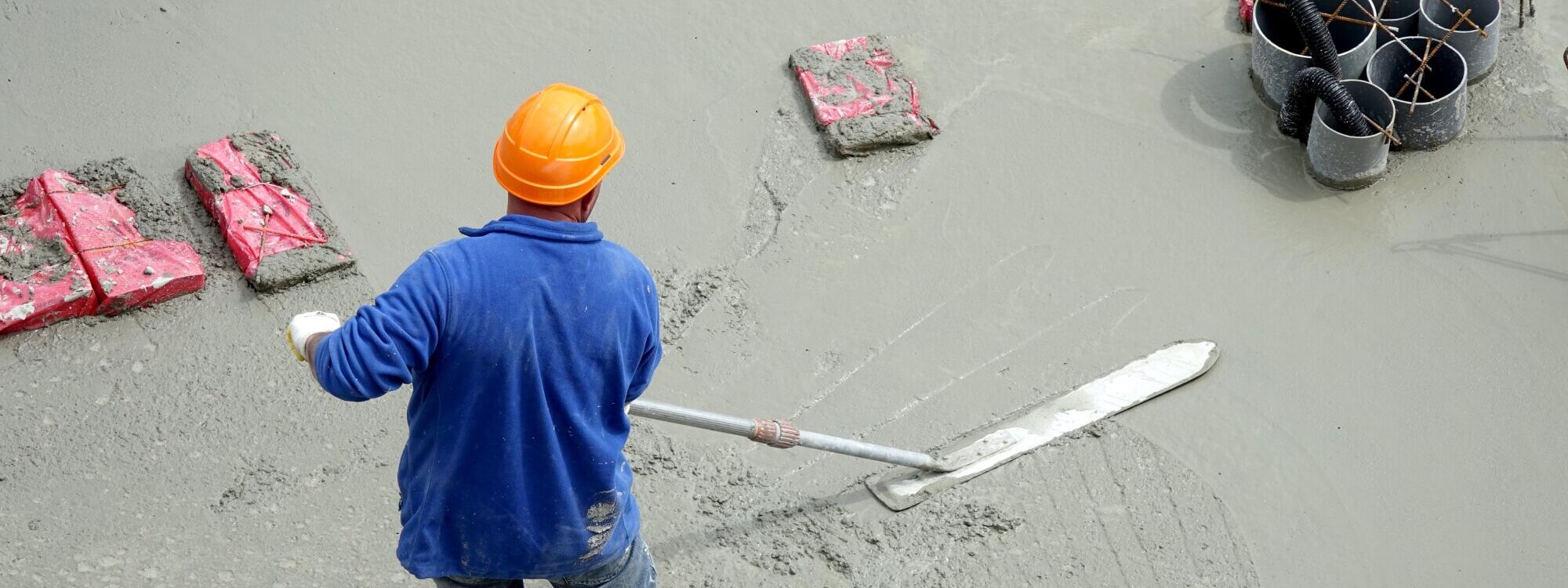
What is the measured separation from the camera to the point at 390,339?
2127mm

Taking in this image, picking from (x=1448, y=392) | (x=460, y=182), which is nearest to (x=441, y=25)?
(x=460, y=182)

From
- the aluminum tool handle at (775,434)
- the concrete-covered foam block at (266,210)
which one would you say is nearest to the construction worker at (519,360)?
→ the aluminum tool handle at (775,434)

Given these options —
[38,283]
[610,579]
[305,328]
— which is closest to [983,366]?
[610,579]

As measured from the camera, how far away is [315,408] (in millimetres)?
3873

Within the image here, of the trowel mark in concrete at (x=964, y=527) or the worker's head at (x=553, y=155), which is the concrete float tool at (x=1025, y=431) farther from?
the worker's head at (x=553, y=155)

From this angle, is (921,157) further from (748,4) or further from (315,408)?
(315,408)

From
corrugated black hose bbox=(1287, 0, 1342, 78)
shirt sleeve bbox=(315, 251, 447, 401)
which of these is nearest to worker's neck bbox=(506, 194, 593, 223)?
A: shirt sleeve bbox=(315, 251, 447, 401)

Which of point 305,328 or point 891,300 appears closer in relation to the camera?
point 305,328

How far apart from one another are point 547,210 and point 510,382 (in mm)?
301

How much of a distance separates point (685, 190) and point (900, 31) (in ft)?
3.97

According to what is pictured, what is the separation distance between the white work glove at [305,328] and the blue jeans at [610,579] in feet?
1.70

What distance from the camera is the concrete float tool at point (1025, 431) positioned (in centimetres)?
369

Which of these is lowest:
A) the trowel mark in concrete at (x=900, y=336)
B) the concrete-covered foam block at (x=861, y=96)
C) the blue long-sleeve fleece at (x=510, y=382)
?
the trowel mark in concrete at (x=900, y=336)

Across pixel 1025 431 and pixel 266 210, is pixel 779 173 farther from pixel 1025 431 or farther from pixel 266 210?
pixel 266 210
